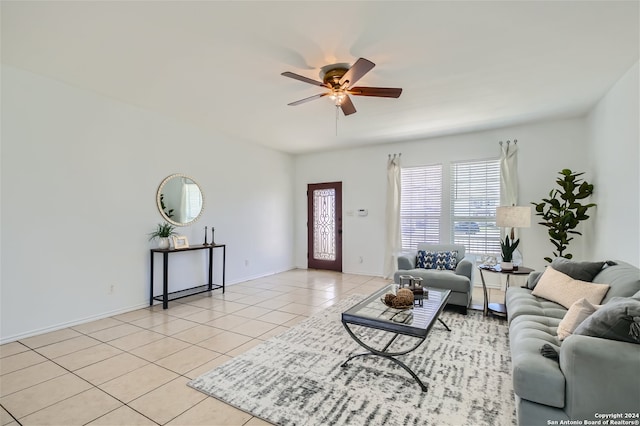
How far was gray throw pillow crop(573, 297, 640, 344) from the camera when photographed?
5.14 feet

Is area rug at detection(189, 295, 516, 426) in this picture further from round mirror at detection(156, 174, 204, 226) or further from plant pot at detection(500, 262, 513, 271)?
round mirror at detection(156, 174, 204, 226)

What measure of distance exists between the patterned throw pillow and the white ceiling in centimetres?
214

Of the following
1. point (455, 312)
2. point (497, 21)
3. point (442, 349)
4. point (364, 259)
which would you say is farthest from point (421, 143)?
point (442, 349)

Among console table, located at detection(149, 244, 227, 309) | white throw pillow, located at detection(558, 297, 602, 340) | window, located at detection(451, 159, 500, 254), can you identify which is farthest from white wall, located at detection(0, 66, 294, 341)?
white throw pillow, located at detection(558, 297, 602, 340)

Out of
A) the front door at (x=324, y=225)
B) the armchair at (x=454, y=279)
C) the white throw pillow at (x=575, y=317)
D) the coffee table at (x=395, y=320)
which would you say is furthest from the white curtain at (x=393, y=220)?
the white throw pillow at (x=575, y=317)

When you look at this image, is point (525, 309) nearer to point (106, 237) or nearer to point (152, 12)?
point (152, 12)

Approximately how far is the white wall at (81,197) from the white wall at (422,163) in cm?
260

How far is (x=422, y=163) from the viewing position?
5.96m

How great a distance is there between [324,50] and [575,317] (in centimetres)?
279

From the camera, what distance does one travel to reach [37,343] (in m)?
3.12

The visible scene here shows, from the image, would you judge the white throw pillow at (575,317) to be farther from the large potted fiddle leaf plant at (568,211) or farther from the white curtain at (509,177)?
the white curtain at (509,177)

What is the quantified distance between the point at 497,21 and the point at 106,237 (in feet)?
15.7

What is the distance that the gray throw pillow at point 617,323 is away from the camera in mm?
1567

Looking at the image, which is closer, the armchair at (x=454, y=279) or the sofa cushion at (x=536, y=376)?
the sofa cushion at (x=536, y=376)
